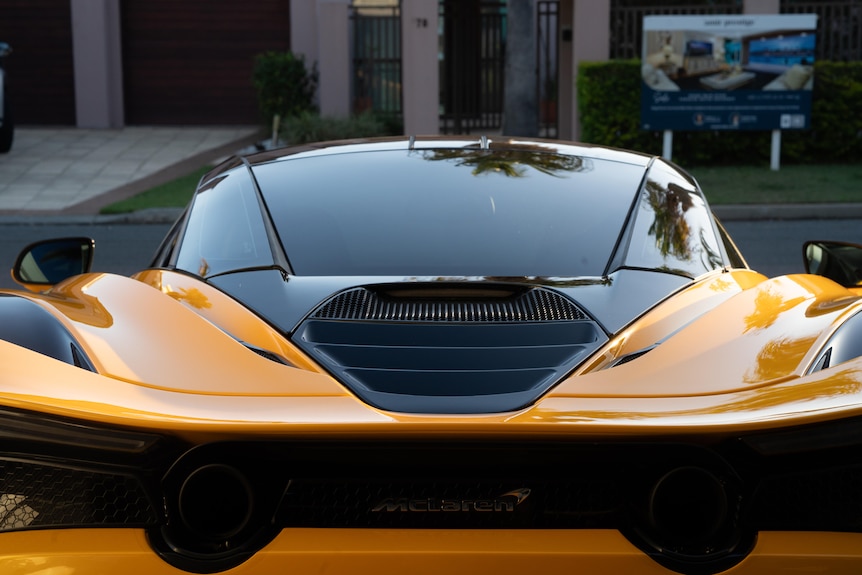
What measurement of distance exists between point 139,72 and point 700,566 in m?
22.0

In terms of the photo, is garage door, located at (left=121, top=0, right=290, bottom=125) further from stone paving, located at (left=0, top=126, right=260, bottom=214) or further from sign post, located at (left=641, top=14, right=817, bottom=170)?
sign post, located at (left=641, top=14, right=817, bottom=170)

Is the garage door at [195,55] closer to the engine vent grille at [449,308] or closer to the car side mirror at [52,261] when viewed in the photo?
the car side mirror at [52,261]

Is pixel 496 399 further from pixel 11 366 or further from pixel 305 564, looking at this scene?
pixel 11 366

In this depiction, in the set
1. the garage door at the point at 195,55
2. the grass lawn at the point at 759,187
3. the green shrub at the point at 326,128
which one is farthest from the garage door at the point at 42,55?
the grass lawn at the point at 759,187

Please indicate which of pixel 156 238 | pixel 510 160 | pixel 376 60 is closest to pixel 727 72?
pixel 376 60

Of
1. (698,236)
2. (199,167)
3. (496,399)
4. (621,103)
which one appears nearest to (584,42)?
(621,103)

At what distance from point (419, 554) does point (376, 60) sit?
19.2 metres

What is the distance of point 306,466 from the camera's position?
76.4 inches

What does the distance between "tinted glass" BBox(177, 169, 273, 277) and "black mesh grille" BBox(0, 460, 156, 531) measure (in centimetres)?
85

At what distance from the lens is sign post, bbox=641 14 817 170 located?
16.4m

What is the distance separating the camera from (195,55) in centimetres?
2273

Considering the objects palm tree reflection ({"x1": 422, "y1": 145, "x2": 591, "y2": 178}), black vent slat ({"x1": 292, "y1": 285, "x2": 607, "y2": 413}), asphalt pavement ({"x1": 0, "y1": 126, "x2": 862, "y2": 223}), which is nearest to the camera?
black vent slat ({"x1": 292, "y1": 285, "x2": 607, "y2": 413})

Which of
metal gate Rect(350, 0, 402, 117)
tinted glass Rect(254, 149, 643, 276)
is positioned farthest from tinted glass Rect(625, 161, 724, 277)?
metal gate Rect(350, 0, 402, 117)

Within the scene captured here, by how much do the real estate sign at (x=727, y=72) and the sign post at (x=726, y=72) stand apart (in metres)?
0.01
